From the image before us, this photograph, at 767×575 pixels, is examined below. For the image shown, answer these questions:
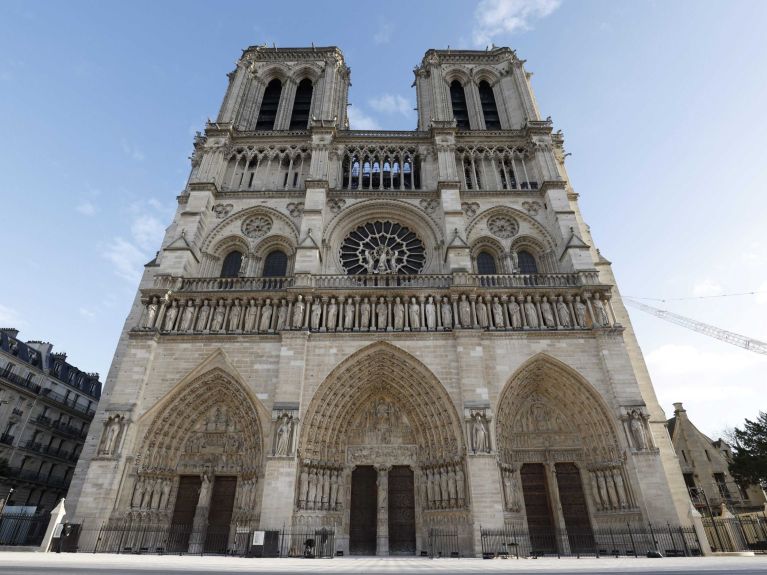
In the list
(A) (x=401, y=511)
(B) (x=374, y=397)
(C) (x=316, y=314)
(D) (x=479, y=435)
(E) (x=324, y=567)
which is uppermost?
(C) (x=316, y=314)

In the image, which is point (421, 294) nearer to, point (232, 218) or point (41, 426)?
point (232, 218)

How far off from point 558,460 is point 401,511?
16.3ft

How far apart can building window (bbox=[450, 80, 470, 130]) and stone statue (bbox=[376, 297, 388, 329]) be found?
12047 millimetres

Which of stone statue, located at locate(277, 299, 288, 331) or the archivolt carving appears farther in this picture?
stone statue, located at locate(277, 299, 288, 331)

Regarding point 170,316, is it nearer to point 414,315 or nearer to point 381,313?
point 381,313

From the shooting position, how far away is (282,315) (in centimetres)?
1420

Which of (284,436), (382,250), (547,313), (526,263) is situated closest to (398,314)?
(382,250)

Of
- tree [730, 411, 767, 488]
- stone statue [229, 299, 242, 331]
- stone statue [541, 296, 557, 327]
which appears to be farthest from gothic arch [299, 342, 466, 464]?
tree [730, 411, 767, 488]

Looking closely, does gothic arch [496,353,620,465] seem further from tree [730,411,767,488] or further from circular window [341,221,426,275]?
tree [730,411,767,488]

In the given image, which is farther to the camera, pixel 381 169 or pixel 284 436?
pixel 381 169

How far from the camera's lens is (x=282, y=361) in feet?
42.8

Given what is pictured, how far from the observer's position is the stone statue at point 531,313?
14.0 meters

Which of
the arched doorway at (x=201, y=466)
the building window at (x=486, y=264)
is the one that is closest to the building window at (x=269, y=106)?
the building window at (x=486, y=264)

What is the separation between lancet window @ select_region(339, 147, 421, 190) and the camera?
19092 millimetres
